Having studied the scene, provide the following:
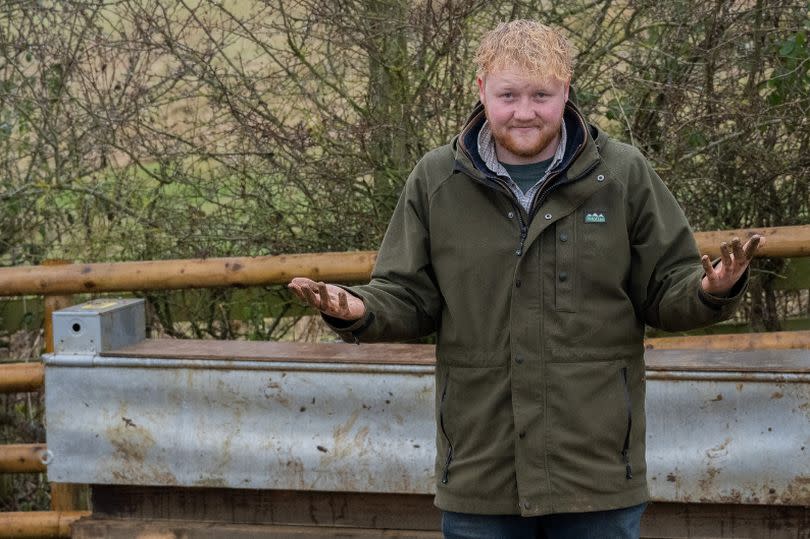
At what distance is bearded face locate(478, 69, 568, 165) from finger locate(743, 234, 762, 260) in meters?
0.55

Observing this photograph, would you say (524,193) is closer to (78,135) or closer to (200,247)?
(200,247)

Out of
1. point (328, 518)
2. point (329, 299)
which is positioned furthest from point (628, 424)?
point (328, 518)

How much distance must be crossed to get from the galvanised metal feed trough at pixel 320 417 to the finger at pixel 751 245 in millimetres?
1385

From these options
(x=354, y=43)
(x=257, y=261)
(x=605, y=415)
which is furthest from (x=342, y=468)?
(x=354, y=43)

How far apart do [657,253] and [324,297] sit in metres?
0.82

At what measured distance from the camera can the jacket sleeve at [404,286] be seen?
3.12 m

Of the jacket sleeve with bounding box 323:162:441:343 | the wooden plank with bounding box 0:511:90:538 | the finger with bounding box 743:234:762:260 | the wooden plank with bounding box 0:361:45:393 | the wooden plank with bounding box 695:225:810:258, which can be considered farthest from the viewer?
the wooden plank with bounding box 0:361:45:393

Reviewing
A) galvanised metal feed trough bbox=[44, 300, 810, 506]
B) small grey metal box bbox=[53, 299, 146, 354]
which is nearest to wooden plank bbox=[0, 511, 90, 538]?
galvanised metal feed trough bbox=[44, 300, 810, 506]

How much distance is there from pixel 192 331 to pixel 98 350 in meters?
1.81

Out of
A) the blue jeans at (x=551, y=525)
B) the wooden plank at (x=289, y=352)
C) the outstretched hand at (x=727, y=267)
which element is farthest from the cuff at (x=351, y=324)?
the wooden plank at (x=289, y=352)

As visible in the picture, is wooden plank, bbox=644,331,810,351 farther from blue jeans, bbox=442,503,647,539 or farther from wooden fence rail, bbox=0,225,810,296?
blue jeans, bbox=442,503,647,539

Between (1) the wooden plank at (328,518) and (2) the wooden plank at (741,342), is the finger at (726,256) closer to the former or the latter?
(1) the wooden plank at (328,518)

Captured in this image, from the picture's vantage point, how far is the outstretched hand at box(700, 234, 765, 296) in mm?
2795

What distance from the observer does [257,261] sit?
191 inches
